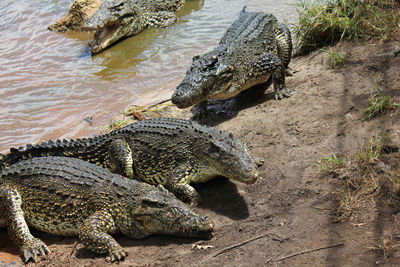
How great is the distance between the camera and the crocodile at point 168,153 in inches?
181

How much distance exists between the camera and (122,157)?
17.2 feet

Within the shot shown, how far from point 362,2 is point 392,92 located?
2671mm

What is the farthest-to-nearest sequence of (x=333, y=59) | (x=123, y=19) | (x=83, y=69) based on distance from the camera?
(x=123, y=19), (x=83, y=69), (x=333, y=59)


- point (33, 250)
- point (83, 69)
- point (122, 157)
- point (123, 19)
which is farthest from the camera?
point (123, 19)

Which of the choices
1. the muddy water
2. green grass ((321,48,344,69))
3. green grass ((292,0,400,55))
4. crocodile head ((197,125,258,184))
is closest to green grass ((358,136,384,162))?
crocodile head ((197,125,258,184))

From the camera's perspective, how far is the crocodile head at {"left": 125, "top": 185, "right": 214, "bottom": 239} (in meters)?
3.93

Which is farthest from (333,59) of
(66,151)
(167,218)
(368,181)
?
(66,151)

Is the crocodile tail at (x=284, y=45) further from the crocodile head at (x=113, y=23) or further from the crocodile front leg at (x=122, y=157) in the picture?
the crocodile head at (x=113, y=23)

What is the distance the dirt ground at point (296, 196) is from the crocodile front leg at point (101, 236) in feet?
0.35

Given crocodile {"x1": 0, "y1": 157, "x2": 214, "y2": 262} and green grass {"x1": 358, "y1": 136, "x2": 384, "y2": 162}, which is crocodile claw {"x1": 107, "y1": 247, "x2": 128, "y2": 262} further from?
green grass {"x1": 358, "y1": 136, "x2": 384, "y2": 162}

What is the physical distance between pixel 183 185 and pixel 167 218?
2.27 ft

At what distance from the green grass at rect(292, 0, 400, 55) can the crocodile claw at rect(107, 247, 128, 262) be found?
17.3 ft

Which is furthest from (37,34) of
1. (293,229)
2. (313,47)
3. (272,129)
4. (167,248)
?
(293,229)

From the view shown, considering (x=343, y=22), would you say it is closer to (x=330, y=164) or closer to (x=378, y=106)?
(x=378, y=106)
